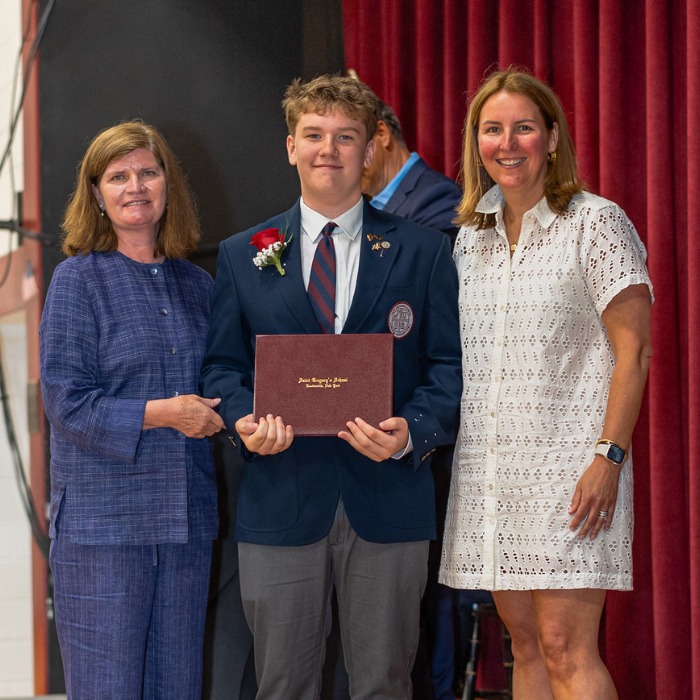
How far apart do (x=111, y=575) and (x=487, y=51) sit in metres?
2.38

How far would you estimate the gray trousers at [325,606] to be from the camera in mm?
2287

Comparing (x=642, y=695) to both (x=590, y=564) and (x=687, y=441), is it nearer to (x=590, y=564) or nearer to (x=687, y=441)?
(x=687, y=441)

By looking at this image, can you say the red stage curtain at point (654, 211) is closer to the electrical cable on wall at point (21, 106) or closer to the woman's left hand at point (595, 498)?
the woman's left hand at point (595, 498)

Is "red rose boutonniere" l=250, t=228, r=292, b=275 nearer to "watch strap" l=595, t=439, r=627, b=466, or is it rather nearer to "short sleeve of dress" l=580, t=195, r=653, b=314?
"short sleeve of dress" l=580, t=195, r=653, b=314

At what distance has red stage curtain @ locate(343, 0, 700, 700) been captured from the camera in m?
2.84

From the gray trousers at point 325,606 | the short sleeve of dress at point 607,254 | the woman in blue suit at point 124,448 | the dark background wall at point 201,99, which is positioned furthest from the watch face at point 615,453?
the dark background wall at point 201,99

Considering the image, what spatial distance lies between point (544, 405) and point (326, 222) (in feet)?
2.28

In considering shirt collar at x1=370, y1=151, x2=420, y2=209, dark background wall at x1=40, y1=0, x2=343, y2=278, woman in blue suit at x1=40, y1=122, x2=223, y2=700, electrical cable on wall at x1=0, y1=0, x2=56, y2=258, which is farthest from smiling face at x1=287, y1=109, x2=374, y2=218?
electrical cable on wall at x1=0, y1=0, x2=56, y2=258

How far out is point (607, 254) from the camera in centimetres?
226

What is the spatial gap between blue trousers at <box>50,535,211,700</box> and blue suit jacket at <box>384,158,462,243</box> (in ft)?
4.44

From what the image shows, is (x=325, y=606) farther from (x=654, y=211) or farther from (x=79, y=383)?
(x=654, y=211)

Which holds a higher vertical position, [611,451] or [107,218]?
[107,218]

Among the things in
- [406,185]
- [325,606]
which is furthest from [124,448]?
[406,185]

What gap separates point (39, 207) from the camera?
348cm
